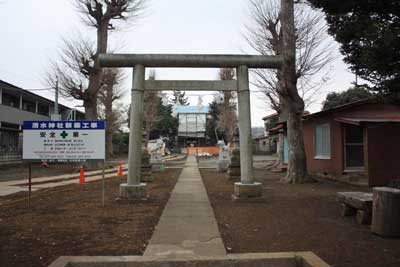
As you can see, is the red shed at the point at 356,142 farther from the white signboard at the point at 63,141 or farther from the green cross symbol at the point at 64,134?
the green cross symbol at the point at 64,134

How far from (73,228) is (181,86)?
17.6ft

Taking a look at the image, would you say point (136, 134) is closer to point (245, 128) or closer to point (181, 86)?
point (181, 86)

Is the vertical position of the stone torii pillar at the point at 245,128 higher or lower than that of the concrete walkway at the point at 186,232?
higher

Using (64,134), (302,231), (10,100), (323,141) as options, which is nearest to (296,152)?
(323,141)

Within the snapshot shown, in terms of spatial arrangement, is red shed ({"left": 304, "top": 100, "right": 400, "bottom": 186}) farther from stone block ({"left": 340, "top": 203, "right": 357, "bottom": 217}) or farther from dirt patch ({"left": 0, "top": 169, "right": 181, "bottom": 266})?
dirt patch ({"left": 0, "top": 169, "right": 181, "bottom": 266})

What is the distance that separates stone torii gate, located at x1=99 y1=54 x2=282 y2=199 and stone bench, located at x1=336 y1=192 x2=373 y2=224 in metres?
3.02

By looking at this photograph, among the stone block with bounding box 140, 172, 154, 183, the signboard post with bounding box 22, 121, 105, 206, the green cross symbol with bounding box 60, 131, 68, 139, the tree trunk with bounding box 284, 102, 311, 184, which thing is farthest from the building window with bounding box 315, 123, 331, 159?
the green cross symbol with bounding box 60, 131, 68, 139

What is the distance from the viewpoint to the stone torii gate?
12.1 meters

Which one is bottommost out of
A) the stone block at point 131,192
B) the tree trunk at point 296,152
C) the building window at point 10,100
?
the stone block at point 131,192

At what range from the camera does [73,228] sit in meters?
8.33

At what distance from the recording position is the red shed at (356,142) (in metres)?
Result: 16.3

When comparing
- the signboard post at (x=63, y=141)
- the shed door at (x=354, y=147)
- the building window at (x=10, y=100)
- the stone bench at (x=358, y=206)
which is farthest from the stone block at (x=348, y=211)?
the building window at (x=10, y=100)

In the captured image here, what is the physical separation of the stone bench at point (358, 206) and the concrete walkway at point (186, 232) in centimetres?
288

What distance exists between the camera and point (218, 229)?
8.21m
